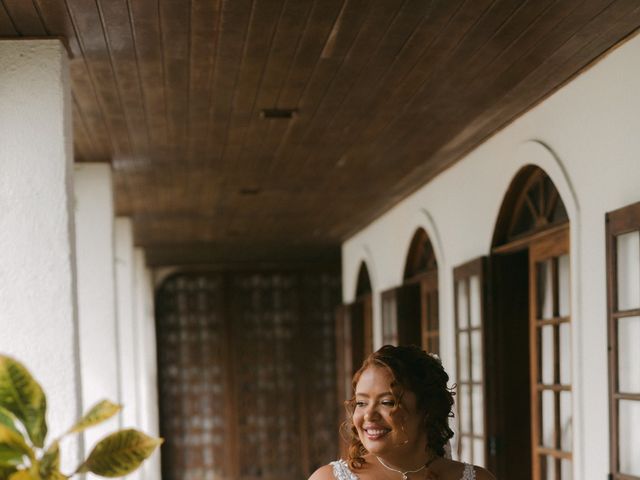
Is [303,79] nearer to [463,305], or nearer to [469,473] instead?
[469,473]

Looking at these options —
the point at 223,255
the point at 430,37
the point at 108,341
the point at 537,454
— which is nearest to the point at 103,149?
the point at 108,341

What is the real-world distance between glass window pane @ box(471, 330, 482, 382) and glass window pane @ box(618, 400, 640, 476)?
222 centimetres

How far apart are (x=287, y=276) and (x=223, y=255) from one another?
170cm

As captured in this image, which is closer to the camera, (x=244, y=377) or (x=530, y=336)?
(x=530, y=336)

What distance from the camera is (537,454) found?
5.78m

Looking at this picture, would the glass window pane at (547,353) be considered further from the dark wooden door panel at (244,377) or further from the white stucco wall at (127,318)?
the dark wooden door panel at (244,377)

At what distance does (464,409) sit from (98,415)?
4.94m

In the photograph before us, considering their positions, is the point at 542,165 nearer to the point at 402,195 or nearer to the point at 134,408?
the point at 402,195

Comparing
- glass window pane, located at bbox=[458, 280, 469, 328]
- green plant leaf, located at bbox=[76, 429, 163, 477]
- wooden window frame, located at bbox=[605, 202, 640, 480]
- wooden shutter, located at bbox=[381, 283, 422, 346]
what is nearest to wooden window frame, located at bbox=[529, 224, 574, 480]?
wooden window frame, located at bbox=[605, 202, 640, 480]

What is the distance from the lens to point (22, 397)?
2328 millimetres

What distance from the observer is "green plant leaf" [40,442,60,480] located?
232 centimetres

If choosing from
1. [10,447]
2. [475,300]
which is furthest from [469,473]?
[475,300]

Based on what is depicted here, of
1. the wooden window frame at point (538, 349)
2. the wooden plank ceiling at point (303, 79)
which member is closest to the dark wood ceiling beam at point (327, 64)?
the wooden plank ceiling at point (303, 79)

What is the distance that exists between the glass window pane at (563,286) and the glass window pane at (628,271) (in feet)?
3.37
